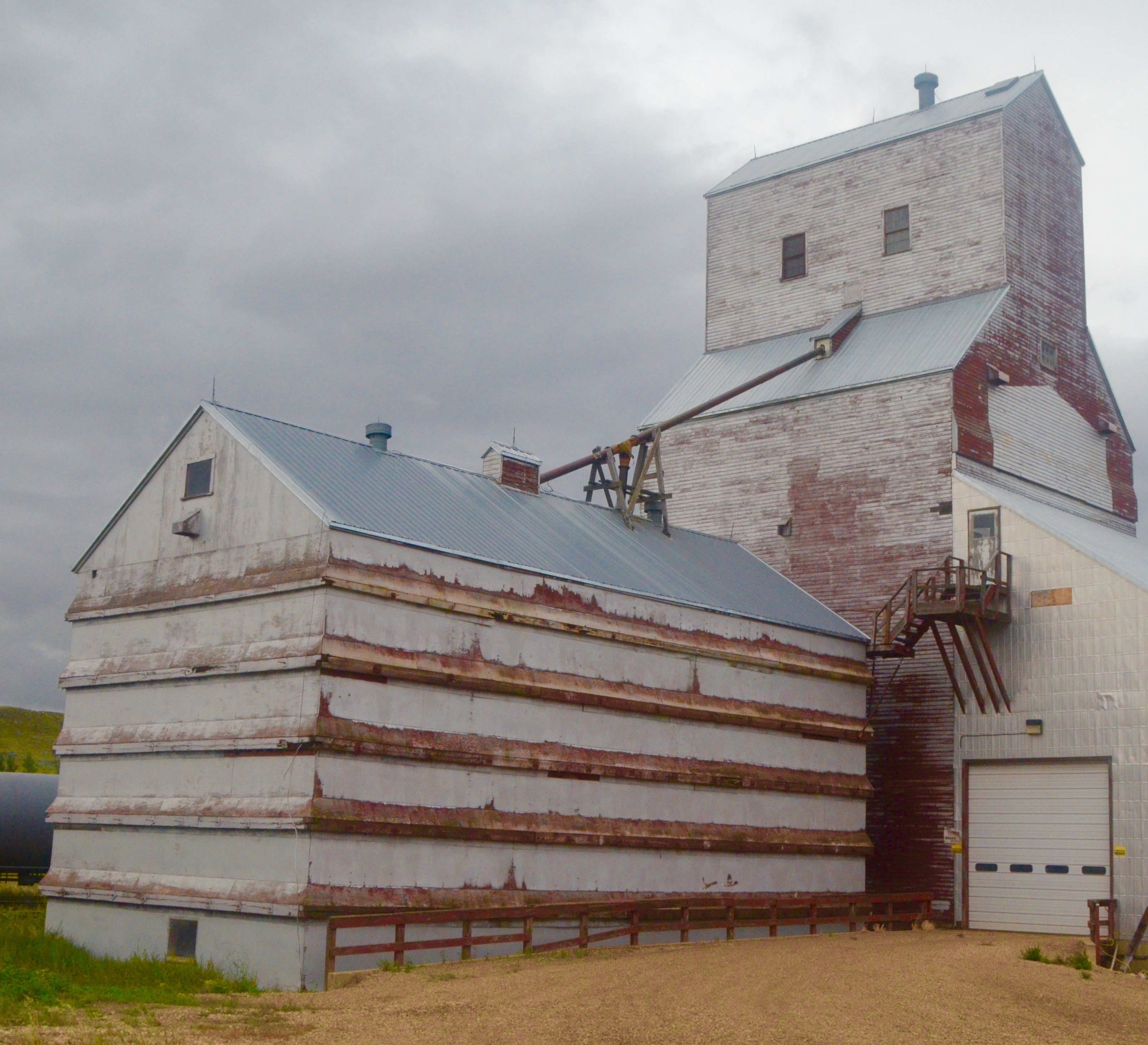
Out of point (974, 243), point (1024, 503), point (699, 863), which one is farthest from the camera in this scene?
point (974, 243)

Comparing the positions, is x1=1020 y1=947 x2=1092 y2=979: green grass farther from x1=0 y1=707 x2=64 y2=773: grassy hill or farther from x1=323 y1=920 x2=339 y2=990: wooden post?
x1=0 y1=707 x2=64 y2=773: grassy hill

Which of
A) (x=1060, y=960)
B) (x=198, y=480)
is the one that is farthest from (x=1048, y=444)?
(x=198, y=480)

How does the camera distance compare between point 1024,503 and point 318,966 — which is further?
point 1024,503

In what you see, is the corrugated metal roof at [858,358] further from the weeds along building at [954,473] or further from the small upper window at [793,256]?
the small upper window at [793,256]

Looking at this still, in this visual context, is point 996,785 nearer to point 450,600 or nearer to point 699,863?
point 699,863

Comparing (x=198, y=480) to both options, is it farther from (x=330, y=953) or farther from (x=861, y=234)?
(x=861, y=234)

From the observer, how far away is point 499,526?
28.7 m

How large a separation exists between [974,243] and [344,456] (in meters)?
19.9

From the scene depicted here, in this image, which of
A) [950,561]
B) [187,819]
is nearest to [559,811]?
[187,819]

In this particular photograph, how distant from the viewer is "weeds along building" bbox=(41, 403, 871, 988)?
23.4 metres

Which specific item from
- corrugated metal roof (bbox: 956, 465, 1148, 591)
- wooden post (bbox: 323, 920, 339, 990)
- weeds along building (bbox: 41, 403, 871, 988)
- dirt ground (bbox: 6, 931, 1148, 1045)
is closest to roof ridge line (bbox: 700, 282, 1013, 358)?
corrugated metal roof (bbox: 956, 465, 1148, 591)

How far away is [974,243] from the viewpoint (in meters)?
39.2

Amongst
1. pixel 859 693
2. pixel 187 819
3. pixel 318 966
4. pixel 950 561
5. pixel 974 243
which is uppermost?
pixel 974 243

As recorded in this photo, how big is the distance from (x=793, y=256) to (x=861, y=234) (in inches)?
91.5
